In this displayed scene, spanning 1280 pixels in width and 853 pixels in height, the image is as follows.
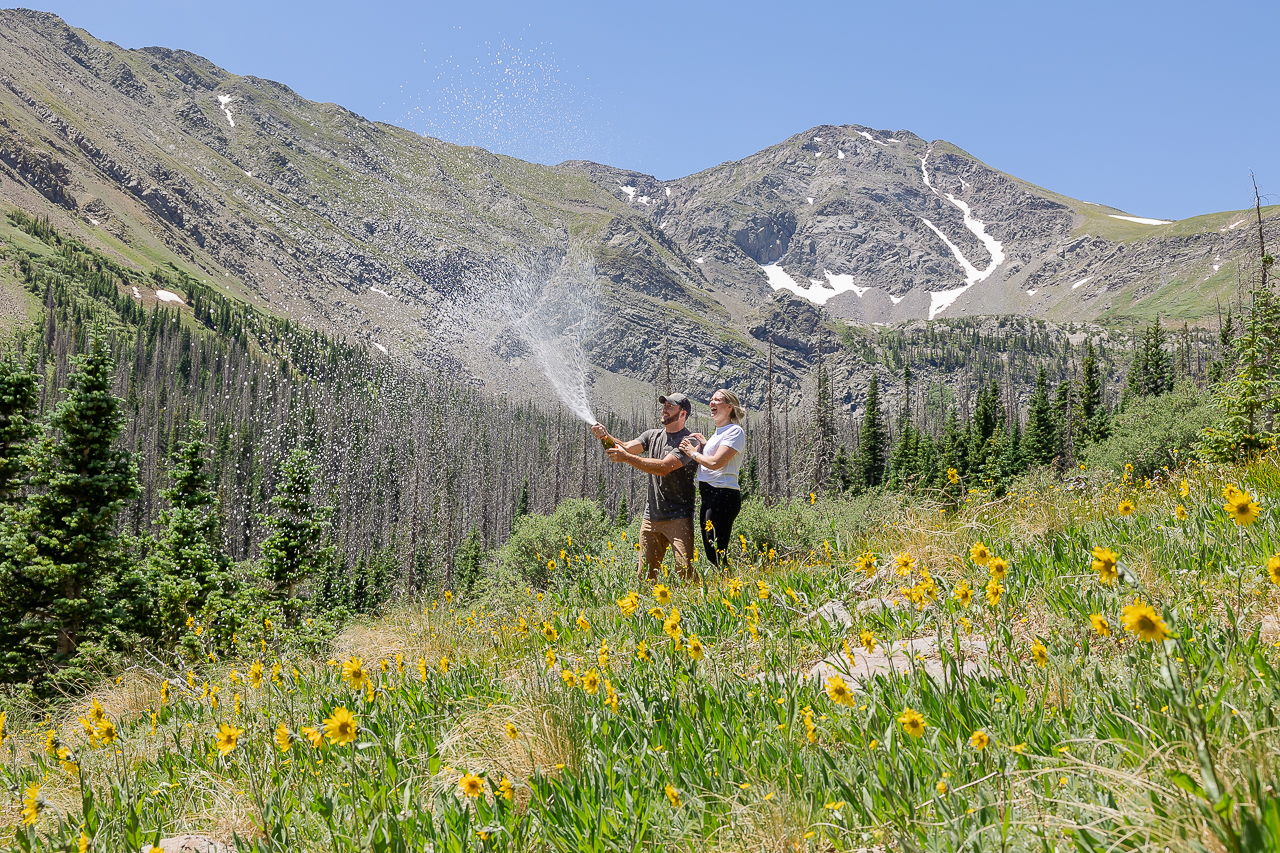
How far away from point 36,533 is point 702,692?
20.7 metres

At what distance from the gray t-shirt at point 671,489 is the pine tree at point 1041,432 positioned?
6453cm

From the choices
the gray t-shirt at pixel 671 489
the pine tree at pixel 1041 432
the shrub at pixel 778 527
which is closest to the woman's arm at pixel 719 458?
the gray t-shirt at pixel 671 489

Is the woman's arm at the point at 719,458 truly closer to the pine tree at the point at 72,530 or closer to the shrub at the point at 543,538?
the shrub at the point at 543,538

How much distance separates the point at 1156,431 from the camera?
35.5 meters

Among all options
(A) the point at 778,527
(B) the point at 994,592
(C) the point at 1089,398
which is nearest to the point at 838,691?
(B) the point at 994,592

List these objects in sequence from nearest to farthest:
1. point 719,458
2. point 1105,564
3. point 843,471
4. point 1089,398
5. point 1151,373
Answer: point 1105,564 < point 719,458 < point 1089,398 < point 1151,373 < point 843,471

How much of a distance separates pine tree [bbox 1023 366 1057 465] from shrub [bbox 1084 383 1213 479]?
2169 cm

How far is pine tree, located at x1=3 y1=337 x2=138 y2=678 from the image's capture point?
640 inches

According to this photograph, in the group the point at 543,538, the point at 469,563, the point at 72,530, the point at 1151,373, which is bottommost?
the point at 469,563

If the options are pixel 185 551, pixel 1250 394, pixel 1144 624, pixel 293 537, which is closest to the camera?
pixel 1144 624

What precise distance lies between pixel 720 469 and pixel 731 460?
0.16 m

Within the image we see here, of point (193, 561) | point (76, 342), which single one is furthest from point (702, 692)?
point (76, 342)

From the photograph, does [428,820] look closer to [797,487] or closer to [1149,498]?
[1149,498]

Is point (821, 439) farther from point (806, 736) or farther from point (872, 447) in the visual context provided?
point (806, 736)
